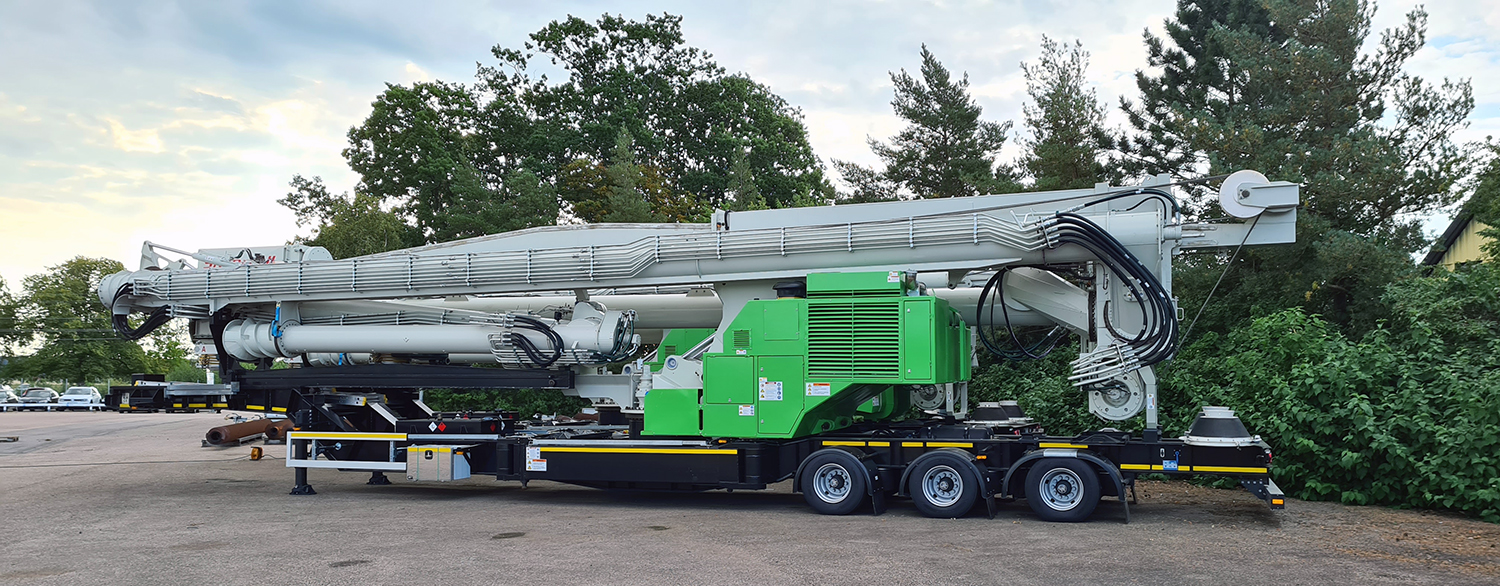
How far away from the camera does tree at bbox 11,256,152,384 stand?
64812 mm

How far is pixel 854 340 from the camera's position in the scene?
11.1 m

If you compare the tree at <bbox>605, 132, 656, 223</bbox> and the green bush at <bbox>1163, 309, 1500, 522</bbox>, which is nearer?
the green bush at <bbox>1163, 309, 1500, 522</bbox>

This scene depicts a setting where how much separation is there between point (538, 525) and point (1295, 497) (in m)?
8.94

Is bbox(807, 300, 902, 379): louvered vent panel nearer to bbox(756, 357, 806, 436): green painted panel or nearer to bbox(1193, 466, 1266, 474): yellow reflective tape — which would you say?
bbox(756, 357, 806, 436): green painted panel

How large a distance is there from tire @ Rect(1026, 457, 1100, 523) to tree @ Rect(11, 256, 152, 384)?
222 ft

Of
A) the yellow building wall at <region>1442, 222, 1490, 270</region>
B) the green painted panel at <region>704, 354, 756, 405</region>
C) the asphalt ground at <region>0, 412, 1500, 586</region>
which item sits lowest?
the asphalt ground at <region>0, 412, 1500, 586</region>

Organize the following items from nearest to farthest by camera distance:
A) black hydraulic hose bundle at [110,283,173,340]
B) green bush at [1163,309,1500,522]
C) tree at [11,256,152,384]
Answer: green bush at [1163,309,1500,522] → black hydraulic hose bundle at [110,283,173,340] → tree at [11,256,152,384]

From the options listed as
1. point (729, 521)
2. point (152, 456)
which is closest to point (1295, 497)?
point (729, 521)

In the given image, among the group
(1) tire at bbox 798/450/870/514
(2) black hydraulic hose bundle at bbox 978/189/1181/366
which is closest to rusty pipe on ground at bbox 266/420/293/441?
(1) tire at bbox 798/450/870/514

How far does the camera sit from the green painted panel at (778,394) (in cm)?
1129

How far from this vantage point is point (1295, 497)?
12117 mm

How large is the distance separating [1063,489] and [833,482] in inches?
96.3

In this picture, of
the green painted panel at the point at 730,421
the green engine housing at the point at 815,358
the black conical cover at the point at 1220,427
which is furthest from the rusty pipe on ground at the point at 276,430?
the black conical cover at the point at 1220,427

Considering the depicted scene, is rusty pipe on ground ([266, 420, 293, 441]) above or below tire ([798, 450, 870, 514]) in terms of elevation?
below
